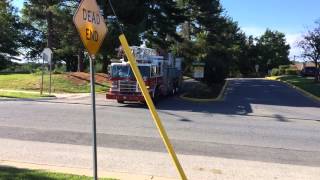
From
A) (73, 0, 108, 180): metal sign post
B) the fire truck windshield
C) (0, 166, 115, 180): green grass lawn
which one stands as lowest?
(0, 166, 115, 180): green grass lawn

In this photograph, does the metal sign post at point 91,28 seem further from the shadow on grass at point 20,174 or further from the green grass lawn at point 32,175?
the shadow on grass at point 20,174

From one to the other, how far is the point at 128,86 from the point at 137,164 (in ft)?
45.3

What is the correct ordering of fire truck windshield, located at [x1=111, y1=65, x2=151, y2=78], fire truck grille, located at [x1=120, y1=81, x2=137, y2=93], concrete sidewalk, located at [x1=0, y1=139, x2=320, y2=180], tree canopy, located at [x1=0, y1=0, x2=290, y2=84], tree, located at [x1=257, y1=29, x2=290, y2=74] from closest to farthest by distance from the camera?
concrete sidewalk, located at [x1=0, y1=139, x2=320, y2=180] < fire truck grille, located at [x1=120, y1=81, x2=137, y2=93] < fire truck windshield, located at [x1=111, y1=65, x2=151, y2=78] < tree canopy, located at [x1=0, y1=0, x2=290, y2=84] < tree, located at [x1=257, y1=29, x2=290, y2=74]

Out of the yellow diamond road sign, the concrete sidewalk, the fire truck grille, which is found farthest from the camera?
the fire truck grille

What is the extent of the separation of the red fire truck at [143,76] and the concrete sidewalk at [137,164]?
11923 mm

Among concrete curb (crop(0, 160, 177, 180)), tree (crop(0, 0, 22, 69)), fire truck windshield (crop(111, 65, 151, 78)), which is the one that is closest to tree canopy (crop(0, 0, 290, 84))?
tree (crop(0, 0, 22, 69))

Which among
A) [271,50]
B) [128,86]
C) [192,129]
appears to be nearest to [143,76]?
[128,86]

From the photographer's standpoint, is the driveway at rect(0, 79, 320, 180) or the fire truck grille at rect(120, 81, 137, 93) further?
the fire truck grille at rect(120, 81, 137, 93)

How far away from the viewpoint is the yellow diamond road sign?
6.16 metres

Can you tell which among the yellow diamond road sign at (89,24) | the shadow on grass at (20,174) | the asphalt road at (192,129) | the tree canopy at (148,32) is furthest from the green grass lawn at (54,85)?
the yellow diamond road sign at (89,24)

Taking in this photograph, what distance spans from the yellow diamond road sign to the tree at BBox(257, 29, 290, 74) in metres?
104

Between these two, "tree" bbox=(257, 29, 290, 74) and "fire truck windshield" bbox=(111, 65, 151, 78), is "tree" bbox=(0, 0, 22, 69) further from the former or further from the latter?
"tree" bbox=(257, 29, 290, 74)

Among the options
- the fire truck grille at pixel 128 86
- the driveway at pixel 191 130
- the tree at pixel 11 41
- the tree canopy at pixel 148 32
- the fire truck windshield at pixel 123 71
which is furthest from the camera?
the tree at pixel 11 41

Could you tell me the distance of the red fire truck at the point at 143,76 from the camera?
23.0m
